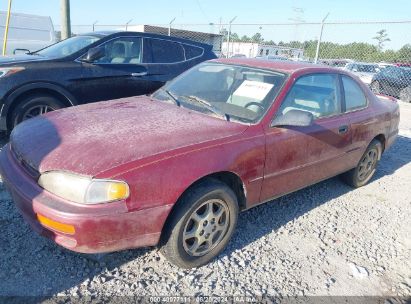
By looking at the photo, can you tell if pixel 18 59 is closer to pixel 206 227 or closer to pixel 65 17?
pixel 206 227

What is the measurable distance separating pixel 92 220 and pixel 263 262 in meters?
1.50

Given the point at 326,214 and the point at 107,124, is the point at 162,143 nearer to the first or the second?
the point at 107,124

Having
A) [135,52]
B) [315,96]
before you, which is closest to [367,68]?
[135,52]

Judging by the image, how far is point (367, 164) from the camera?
4691 millimetres

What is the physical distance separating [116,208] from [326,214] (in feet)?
8.34

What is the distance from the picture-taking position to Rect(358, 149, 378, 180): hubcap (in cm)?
459

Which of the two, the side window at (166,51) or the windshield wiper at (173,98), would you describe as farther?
the side window at (166,51)

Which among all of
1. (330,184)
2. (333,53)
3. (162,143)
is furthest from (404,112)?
(162,143)

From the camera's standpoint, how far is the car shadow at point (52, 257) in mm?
2473

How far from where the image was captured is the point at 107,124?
2898 mm

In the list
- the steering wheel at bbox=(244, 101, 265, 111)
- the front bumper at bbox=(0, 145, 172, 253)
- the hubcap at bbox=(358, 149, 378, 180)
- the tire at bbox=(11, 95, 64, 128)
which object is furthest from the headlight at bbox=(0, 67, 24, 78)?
the hubcap at bbox=(358, 149, 378, 180)

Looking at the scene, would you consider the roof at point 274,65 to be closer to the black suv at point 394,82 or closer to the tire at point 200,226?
the tire at point 200,226

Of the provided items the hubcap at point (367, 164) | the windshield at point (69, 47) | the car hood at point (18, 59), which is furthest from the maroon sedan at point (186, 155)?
the windshield at point (69, 47)

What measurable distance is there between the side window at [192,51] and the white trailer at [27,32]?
25.2ft
